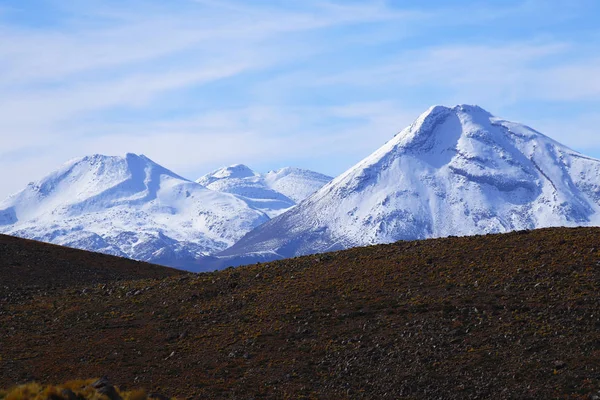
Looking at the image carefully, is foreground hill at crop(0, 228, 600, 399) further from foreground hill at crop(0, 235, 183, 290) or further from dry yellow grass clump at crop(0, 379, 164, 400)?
dry yellow grass clump at crop(0, 379, 164, 400)

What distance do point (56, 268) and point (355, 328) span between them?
28971 millimetres

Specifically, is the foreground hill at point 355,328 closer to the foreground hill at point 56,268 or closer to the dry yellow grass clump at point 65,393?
the foreground hill at point 56,268

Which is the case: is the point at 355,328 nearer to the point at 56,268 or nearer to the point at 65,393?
the point at 65,393

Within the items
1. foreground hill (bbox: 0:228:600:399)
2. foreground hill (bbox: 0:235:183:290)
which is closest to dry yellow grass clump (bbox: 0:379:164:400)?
foreground hill (bbox: 0:228:600:399)

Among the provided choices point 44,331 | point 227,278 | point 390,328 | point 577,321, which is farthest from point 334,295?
point 44,331

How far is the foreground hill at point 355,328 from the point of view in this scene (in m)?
33.8

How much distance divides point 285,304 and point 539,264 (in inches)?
528

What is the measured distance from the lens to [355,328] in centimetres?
→ 3859


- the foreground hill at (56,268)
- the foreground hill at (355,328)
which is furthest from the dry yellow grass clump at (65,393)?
the foreground hill at (56,268)

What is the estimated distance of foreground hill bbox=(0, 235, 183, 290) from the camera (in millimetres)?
55125

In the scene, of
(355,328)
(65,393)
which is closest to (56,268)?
(355,328)

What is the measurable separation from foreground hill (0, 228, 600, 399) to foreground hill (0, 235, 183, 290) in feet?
18.6

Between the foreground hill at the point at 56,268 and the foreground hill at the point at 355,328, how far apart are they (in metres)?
→ 5.66

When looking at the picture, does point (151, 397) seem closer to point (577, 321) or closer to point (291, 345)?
point (291, 345)
